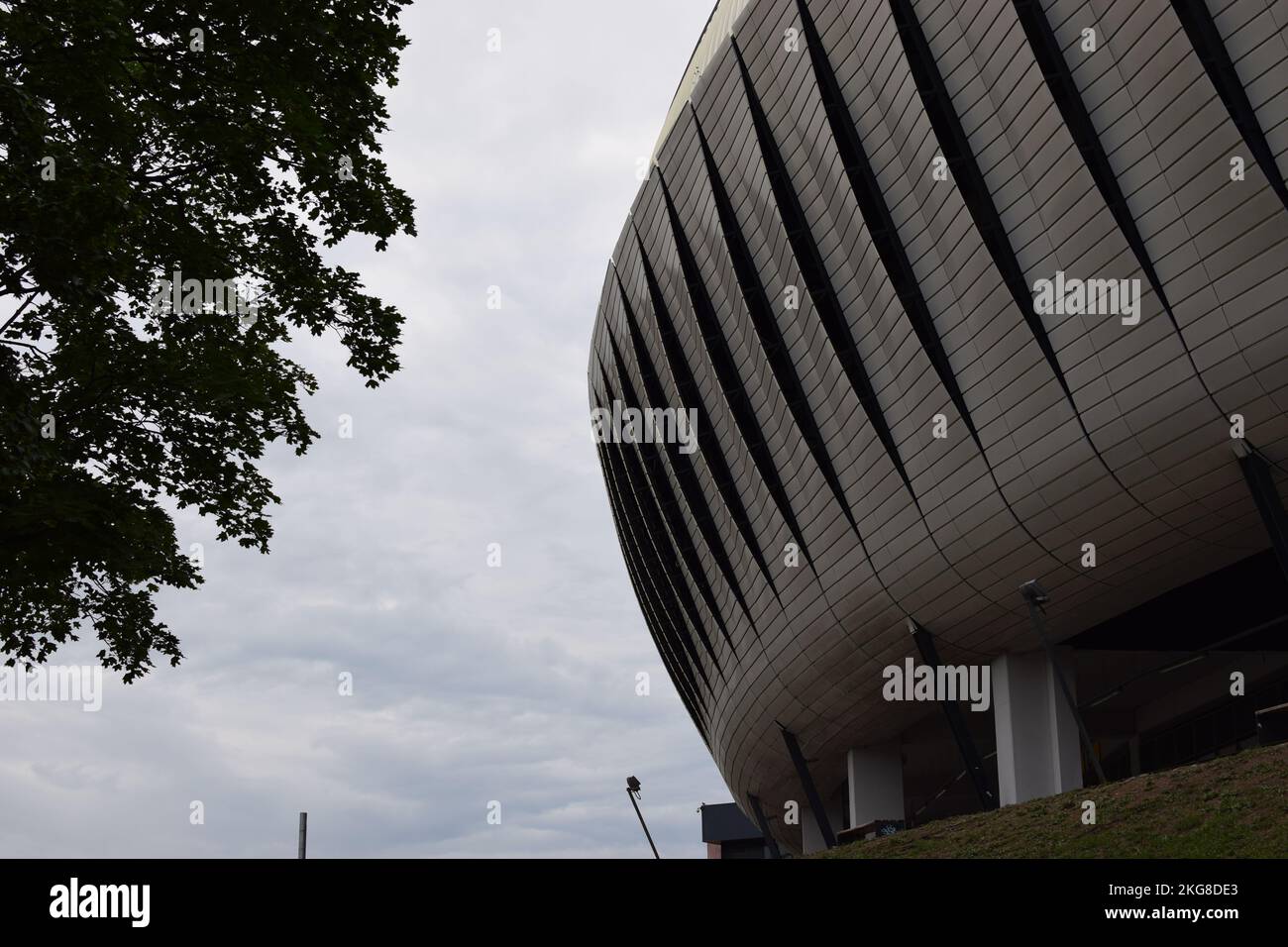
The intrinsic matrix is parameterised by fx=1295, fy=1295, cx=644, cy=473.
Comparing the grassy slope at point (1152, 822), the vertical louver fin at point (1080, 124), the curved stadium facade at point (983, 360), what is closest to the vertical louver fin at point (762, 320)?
the curved stadium facade at point (983, 360)

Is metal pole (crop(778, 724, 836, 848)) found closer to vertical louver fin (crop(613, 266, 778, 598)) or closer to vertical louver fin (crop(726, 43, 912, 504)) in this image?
vertical louver fin (crop(613, 266, 778, 598))

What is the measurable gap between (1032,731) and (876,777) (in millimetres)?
13215

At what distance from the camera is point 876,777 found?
4684 cm

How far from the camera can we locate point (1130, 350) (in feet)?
85.6

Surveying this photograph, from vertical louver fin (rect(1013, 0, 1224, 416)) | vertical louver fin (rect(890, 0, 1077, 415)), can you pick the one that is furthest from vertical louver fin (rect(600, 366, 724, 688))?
vertical louver fin (rect(1013, 0, 1224, 416))

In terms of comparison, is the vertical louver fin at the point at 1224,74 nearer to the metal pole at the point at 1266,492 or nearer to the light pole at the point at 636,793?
the metal pole at the point at 1266,492

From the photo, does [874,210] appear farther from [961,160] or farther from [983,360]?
[983,360]

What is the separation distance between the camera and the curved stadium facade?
24.7m

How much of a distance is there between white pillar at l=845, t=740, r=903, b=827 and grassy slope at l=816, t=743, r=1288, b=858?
70.2 feet

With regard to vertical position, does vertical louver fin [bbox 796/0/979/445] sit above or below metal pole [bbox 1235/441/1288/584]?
above

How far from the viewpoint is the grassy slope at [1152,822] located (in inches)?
684


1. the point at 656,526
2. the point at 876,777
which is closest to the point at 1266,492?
the point at 876,777
